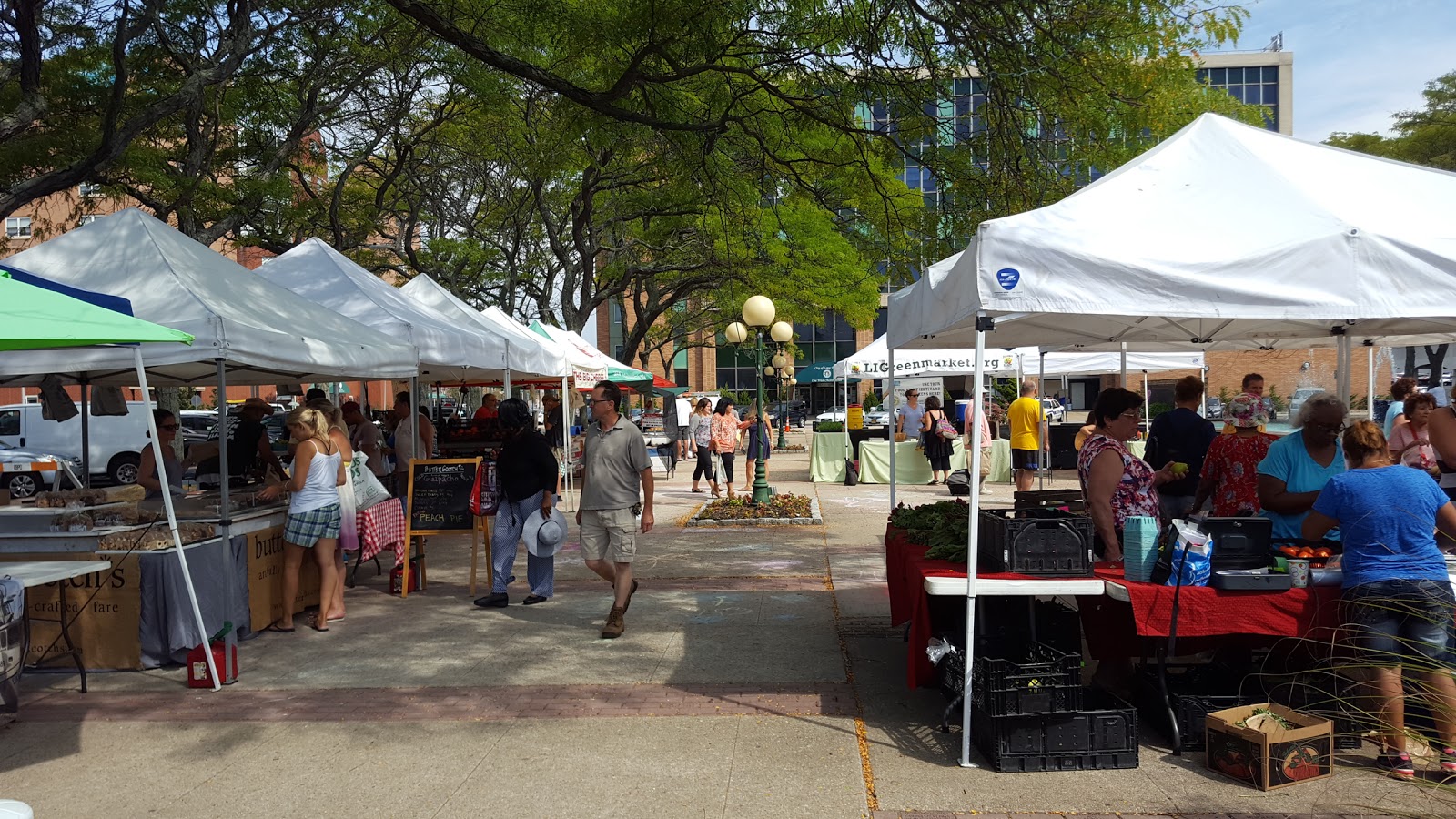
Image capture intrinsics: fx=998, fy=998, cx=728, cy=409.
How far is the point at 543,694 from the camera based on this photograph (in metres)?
6.04

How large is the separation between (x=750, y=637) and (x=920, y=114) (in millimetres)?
5265

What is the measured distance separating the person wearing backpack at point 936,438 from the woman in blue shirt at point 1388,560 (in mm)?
13102

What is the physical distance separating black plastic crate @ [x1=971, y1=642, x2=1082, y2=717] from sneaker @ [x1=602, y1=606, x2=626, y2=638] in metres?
3.33

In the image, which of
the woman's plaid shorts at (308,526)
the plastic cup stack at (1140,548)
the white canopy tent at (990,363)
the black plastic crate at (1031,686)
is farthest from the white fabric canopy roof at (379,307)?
the white canopy tent at (990,363)

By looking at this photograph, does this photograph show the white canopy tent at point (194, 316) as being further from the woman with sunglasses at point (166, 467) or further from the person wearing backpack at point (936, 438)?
the person wearing backpack at point (936, 438)

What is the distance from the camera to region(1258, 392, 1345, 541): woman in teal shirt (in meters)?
5.25

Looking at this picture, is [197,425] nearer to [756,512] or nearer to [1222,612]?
[756,512]

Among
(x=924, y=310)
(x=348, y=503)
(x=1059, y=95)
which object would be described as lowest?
(x=348, y=503)

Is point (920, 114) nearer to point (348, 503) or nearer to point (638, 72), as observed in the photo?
point (638, 72)

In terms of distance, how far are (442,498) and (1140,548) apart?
639cm

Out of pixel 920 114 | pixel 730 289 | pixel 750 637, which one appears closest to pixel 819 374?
pixel 730 289

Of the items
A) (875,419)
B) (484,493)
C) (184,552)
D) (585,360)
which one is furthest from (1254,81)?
(184,552)

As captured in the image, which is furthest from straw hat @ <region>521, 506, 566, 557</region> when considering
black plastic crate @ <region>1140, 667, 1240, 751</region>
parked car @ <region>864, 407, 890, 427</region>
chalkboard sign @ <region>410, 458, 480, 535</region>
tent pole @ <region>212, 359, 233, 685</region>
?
parked car @ <region>864, 407, 890, 427</region>

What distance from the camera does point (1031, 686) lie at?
464 centimetres
